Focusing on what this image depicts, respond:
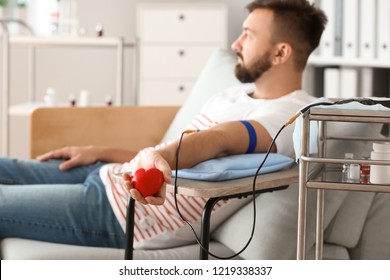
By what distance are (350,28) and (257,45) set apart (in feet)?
3.50

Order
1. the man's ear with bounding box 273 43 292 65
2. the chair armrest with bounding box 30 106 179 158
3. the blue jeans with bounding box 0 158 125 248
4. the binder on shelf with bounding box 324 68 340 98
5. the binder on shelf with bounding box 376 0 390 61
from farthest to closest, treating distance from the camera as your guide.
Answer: the binder on shelf with bounding box 324 68 340 98 < the binder on shelf with bounding box 376 0 390 61 < the chair armrest with bounding box 30 106 179 158 < the man's ear with bounding box 273 43 292 65 < the blue jeans with bounding box 0 158 125 248

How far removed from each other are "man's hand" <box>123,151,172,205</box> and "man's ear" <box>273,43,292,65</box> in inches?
26.0

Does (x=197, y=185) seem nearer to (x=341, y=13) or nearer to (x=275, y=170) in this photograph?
(x=275, y=170)

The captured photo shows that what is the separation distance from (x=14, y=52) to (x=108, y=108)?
2528mm

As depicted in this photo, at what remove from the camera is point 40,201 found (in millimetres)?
1935

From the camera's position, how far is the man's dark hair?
2.05 m

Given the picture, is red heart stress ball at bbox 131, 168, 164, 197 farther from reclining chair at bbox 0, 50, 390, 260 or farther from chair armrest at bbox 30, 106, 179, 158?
chair armrest at bbox 30, 106, 179, 158

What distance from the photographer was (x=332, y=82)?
3.20 metres

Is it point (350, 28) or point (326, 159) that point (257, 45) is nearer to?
point (326, 159)

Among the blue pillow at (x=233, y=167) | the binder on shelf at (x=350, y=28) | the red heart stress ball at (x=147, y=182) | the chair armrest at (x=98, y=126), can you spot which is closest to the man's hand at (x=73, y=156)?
the chair armrest at (x=98, y=126)

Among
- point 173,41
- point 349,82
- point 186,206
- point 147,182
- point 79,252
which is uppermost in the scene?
point 173,41

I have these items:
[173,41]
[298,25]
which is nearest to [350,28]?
[298,25]

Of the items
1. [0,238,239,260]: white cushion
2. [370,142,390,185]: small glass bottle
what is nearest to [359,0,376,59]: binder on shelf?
[0,238,239,260]: white cushion
